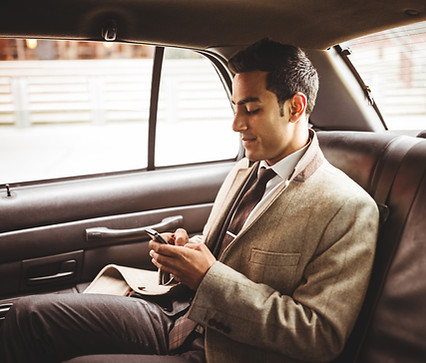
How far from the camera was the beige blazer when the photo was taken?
1.28 m

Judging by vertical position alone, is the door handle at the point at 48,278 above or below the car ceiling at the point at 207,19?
below

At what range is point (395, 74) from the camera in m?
2.36

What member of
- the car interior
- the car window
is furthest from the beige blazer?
the car window

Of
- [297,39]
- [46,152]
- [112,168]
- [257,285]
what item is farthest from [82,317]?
[46,152]

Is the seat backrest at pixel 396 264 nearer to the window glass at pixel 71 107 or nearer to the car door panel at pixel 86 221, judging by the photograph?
the car door panel at pixel 86 221

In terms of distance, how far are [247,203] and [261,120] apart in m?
0.32

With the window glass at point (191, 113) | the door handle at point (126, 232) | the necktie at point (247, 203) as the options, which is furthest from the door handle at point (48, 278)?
the necktie at point (247, 203)

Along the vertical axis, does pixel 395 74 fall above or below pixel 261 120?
above

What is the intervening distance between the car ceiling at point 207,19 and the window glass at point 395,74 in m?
0.22

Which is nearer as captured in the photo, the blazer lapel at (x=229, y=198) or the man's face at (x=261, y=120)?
the man's face at (x=261, y=120)

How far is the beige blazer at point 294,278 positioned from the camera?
1281 mm

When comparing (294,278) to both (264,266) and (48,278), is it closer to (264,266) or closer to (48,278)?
(264,266)

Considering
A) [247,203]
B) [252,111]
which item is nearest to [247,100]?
[252,111]

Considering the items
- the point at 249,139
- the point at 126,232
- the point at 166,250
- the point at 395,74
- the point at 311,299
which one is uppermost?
the point at 395,74
